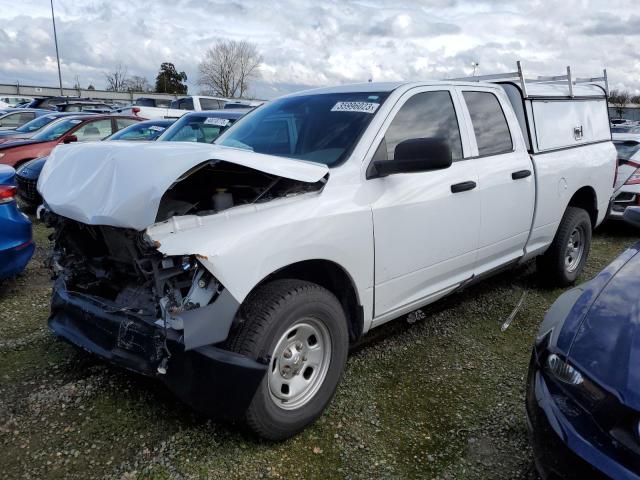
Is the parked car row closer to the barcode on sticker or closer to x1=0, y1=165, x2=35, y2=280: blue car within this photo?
x1=0, y1=165, x2=35, y2=280: blue car

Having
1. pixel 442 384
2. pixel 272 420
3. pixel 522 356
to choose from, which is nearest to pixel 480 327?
pixel 522 356

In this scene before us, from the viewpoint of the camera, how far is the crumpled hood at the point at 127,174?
2336 millimetres

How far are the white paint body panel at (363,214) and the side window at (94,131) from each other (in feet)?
27.2

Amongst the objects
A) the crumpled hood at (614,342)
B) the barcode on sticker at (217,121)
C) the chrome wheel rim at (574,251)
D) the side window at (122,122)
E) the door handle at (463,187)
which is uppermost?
the side window at (122,122)

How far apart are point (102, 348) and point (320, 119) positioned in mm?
1933

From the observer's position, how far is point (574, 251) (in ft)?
17.9

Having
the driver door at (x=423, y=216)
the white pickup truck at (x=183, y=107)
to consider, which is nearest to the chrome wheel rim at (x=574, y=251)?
the driver door at (x=423, y=216)

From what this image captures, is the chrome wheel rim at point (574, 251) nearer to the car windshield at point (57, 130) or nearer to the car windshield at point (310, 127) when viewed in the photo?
the car windshield at point (310, 127)

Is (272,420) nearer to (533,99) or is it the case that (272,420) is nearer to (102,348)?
(102,348)

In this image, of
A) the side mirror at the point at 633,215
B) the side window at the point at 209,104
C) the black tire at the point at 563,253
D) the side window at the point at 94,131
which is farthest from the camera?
the side window at the point at 209,104

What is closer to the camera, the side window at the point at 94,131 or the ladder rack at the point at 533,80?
the ladder rack at the point at 533,80

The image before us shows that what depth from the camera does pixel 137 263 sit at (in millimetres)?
2461

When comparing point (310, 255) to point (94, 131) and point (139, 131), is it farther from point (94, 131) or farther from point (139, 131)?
point (94, 131)

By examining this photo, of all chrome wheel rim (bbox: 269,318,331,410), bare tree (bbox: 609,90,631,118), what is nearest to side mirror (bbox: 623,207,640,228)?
chrome wheel rim (bbox: 269,318,331,410)
